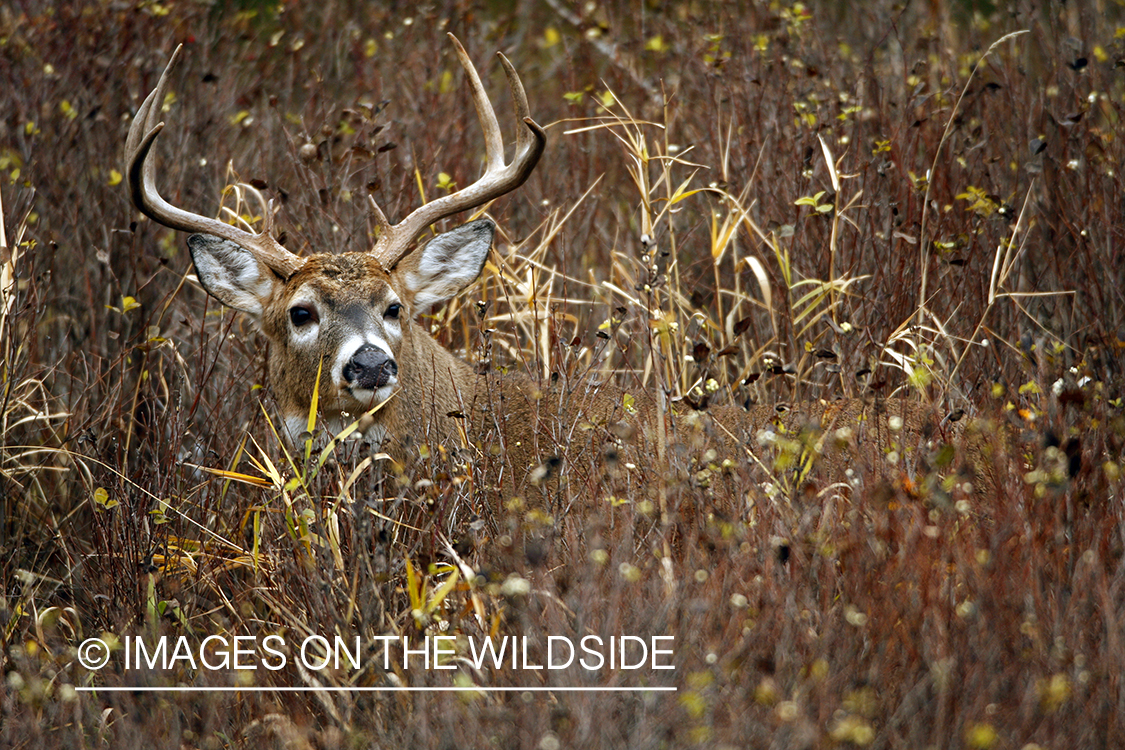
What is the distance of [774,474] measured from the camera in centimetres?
409

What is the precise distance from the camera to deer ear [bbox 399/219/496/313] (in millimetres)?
5191

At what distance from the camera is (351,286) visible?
477 cm

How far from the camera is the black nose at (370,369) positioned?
441cm

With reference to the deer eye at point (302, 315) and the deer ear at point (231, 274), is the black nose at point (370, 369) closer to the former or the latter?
the deer eye at point (302, 315)

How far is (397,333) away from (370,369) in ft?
1.61

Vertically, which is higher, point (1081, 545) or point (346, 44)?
point (346, 44)

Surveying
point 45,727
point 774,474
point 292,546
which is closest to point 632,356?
point 774,474

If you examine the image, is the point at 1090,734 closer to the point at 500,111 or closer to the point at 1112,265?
the point at 1112,265

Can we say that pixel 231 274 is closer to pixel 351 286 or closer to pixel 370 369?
pixel 351 286

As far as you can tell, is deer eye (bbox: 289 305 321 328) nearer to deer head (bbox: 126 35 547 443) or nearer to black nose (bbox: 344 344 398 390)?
deer head (bbox: 126 35 547 443)

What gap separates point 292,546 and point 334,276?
1357 millimetres

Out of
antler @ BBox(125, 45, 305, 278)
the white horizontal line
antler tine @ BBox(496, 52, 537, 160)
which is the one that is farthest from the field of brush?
antler tine @ BBox(496, 52, 537, 160)

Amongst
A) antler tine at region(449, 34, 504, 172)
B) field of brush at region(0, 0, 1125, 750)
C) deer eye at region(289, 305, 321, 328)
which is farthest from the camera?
antler tine at region(449, 34, 504, 172)

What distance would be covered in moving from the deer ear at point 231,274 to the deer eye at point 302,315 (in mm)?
269
